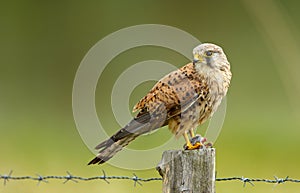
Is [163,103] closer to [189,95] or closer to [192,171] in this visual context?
[189,95]

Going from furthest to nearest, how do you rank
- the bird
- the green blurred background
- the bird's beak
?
the green blurred background, the bird's beak, the bird

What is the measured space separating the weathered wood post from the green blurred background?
358 centimetres

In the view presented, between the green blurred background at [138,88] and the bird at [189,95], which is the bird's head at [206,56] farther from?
the green blurred background at [138,88]

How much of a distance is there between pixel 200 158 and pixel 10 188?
3.60 meters

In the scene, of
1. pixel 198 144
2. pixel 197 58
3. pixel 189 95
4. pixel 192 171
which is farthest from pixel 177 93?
pixel 192 171

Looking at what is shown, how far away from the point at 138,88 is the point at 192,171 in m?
8.50

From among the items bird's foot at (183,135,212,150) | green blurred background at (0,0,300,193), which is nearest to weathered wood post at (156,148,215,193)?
bird's foot at (183,135,212,150)

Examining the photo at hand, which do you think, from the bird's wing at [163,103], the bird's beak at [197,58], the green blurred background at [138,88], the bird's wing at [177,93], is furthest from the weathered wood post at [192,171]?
the green blurred background at [138,88]

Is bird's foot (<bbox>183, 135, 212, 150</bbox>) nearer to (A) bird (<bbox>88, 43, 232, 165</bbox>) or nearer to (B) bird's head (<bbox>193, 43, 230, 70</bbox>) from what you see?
(A) bird (<bbox>88, 43, 232, 165</bbox>)

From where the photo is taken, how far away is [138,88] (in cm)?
1326

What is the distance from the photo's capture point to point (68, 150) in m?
10.8

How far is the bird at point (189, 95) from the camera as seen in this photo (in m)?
5.71

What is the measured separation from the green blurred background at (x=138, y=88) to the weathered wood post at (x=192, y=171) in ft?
11.7

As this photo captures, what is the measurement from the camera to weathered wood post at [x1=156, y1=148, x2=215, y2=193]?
188 inches
